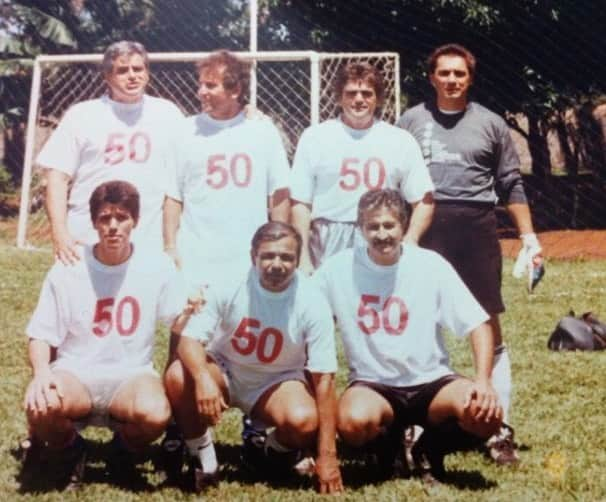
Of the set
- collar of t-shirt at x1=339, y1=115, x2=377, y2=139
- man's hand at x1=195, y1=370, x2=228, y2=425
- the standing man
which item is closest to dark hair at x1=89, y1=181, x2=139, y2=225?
man's hand at x1=195, y1=370, x2=228, y2=425

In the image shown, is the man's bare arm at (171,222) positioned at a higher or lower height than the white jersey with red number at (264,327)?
higher

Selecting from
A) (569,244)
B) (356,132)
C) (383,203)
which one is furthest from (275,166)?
(569,244)

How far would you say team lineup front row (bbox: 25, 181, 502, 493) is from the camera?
433 centimetres

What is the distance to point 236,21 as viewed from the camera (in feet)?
84.1

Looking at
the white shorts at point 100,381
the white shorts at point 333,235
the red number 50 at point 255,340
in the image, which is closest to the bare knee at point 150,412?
the white shorts at point 100,381

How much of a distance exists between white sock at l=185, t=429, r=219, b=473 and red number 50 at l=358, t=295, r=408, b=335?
793mm

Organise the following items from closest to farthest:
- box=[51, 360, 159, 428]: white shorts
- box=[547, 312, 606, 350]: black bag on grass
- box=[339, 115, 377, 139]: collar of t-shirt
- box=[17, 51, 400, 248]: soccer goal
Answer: box=[51, 360, 159, 428]: white shorts → box=[339, 115, 377, 139]: collar of t-shirt → box=[547, 312, 606, 350]: black bag on grass → box=[17, 51, 400, 248]: soccer goal

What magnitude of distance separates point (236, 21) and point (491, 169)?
21.4 metres

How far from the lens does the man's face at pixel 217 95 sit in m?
4.61

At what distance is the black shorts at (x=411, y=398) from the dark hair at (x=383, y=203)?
671 millimetres

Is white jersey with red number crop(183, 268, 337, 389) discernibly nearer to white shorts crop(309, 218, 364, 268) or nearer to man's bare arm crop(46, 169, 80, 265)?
white shorts crop(309, 218, 364, 268)

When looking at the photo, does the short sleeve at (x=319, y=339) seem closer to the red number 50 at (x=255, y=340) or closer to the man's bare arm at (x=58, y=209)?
the red number 50 at (x=255, y=340)

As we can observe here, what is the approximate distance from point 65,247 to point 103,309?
0.33 m

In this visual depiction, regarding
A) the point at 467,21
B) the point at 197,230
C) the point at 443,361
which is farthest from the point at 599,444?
the point at 467,21
